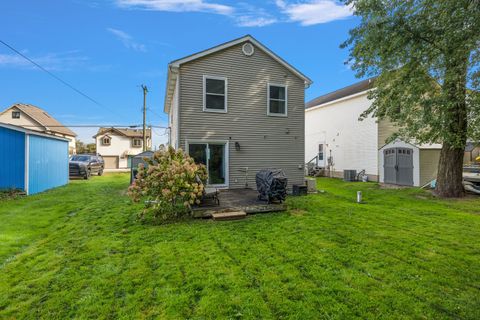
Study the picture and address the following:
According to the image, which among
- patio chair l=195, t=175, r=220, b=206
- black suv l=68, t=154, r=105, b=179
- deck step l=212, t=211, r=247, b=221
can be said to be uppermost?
black suv l=68, t=154, r=105, b=179

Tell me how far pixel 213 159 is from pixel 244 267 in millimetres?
7065

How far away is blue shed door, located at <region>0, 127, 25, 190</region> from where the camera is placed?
1121cm

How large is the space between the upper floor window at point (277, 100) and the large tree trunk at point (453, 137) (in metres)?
5.90

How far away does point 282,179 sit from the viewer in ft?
27.1

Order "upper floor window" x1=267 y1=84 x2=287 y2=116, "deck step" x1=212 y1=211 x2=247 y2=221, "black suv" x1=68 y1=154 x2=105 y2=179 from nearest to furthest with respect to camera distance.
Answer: "deck step" x1=212 y1=211 x2=247 y2=221 < "upper floor window" x1=267 y1=84 x2=287 y2=116 < "black suv" x1=68 y1=154 x2=105 y2=179

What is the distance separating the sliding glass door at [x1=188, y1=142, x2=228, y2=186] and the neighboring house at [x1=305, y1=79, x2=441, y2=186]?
27.4 ft

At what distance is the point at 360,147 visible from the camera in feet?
57.8

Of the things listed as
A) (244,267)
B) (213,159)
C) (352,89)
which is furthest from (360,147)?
(244,267)

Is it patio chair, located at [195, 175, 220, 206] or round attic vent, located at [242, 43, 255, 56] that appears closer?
patio chair, located at [195, 175, 220, 206]

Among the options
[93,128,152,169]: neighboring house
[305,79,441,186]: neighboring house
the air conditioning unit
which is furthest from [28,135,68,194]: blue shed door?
[93,128,152,169]: neighboring house

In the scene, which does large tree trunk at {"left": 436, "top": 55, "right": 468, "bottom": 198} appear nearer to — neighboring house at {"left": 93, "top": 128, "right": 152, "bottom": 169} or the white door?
the white door

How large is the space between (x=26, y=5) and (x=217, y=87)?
9.24 metres

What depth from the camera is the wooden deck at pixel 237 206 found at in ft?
23.8

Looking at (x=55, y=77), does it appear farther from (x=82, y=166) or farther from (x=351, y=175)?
(x=351, y=175)
